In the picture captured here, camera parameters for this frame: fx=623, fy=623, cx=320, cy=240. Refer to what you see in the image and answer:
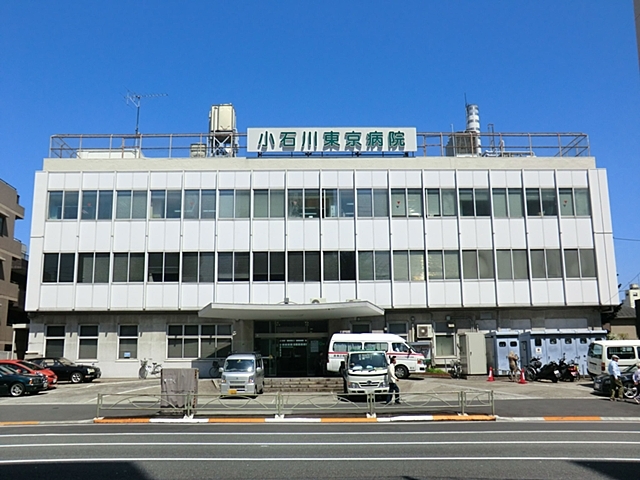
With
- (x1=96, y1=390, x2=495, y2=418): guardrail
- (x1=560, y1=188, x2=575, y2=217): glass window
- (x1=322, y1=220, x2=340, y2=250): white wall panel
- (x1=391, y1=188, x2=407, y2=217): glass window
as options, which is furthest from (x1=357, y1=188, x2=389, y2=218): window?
(x1=96, y1=390, x2=495, y2=418): guardrail

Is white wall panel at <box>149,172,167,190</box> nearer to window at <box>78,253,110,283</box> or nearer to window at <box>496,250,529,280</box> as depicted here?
window at <box>78,253,110,283</box>

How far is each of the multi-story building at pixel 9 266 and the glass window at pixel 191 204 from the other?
56.9 feet

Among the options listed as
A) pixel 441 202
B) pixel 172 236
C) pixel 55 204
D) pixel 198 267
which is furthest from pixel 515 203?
pixel 55 204

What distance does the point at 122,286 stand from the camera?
37.5 metres

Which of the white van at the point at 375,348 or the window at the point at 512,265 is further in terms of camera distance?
the window at the point at 512,265

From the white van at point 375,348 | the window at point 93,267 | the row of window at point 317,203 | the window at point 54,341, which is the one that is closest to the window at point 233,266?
the row of window at point 317,203

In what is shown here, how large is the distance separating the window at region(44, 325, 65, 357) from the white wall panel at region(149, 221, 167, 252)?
7.39 meters

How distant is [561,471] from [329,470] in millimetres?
3856

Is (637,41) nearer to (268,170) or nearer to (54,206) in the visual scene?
(268,170)

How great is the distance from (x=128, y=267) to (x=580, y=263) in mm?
27663

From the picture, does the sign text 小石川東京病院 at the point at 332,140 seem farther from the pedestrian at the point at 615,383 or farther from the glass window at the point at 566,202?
the pedestrian at the point at 615,383

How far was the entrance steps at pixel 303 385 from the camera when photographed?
29.8 metres

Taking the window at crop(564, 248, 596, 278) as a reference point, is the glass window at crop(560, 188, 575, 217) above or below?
above

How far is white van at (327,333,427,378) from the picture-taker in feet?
102
